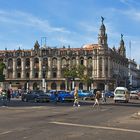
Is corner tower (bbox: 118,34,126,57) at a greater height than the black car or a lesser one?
greater

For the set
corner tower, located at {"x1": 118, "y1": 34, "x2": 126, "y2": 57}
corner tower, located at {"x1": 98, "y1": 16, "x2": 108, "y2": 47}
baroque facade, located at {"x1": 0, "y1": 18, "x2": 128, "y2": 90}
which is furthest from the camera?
corner tower, located at {"x1": 118, "y1": 34, "x2": 126, "y2": 57}

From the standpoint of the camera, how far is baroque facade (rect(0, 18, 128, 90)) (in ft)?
406

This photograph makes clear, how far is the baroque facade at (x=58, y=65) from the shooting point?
406ft

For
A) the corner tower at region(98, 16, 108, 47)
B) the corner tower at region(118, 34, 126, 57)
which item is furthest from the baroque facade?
the corner tower at region(118, 34, 126, 57)

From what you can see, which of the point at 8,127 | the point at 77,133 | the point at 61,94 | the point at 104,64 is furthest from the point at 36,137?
the point at 104,64

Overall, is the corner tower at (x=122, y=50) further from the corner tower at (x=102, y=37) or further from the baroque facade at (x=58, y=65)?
the corner tower at (x=102, y=37)

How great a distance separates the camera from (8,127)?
17625 millimetres

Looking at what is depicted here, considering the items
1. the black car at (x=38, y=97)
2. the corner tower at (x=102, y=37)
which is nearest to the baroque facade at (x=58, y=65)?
the corner tower at (x=102, y=37)

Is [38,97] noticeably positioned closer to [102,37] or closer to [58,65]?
[102,37]

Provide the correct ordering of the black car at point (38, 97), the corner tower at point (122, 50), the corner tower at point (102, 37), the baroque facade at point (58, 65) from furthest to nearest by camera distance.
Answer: the corner tower at point (122, 50)
the corner tower at point (102, 37)
the baroque facade at point (58, 65)
the black car at point (38, 97)

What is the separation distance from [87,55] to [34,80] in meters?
18.3

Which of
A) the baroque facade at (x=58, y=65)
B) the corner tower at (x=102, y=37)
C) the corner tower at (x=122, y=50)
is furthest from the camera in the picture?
the corner tower at (x=122, y=50)

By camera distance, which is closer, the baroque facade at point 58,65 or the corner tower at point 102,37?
the baroque facade at point 58,65

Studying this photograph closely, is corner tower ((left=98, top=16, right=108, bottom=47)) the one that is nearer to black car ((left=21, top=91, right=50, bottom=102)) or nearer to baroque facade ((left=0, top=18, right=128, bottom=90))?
baroque facade ((left=0, top=18, right=128, bottom=90))
